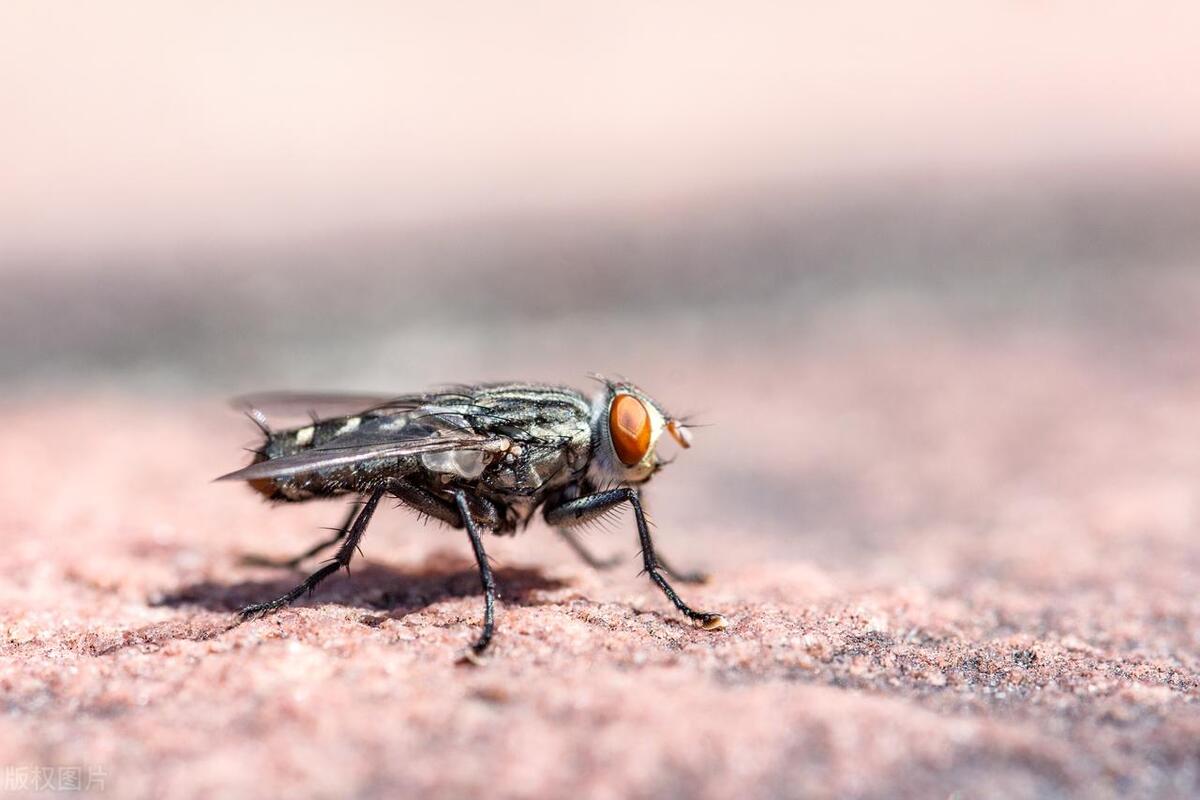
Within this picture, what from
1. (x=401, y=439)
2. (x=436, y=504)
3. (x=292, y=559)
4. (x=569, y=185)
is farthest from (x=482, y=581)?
(x=569, y=185)

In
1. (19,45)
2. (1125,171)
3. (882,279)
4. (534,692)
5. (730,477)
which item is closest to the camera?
(534,692)

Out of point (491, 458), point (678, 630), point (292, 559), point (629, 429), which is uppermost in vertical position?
point (629, 429)

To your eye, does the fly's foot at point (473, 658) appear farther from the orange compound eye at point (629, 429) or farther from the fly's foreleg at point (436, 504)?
the orange compound eye at point (629, 429)

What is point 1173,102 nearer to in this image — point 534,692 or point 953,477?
point 953,477

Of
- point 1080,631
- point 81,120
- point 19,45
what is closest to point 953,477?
point 1080,631

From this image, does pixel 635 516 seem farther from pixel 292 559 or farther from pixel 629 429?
pixel 292 559

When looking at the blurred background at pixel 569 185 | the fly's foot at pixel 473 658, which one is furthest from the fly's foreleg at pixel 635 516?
the blurred background at pixel 569 185
